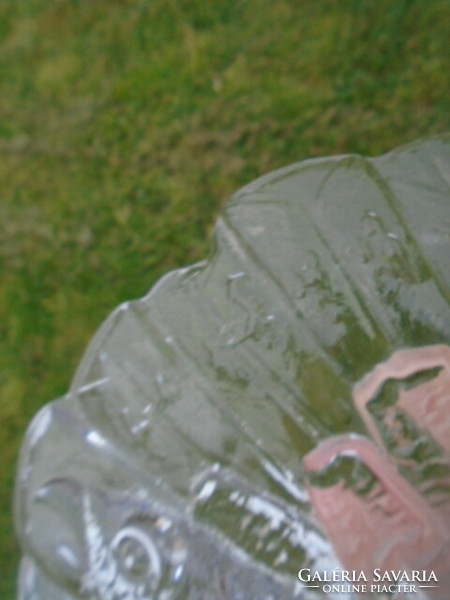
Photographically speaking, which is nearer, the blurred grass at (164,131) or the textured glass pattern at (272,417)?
the textured glass pattern at (272,417)

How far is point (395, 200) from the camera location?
1.16 m

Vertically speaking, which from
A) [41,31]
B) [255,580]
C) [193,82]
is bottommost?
[255,580]

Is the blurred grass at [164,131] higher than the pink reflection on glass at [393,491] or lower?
higher

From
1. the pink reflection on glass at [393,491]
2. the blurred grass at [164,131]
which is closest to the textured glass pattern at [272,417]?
the pink reflection on glass at [393,491]

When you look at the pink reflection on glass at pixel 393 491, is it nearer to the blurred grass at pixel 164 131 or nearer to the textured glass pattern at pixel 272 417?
the textured glass pattern at pixel 272 417

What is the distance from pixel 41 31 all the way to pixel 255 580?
188 centimetres

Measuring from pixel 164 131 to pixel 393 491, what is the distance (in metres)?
1.43

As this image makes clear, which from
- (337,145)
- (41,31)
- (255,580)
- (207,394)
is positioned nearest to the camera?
(255,580)

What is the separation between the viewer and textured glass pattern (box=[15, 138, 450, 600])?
0.98 m

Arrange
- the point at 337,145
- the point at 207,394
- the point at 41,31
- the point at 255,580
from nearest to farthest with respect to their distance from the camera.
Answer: the point at 255,580 < the point at 207,394 < the point at 337,145 < the point at 41,31

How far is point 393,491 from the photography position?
3.24 ft

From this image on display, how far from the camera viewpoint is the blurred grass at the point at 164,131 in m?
2.02

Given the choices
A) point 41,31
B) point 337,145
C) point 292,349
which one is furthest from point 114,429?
point 41,31

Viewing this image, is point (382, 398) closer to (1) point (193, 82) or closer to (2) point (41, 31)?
(1) point (193, 82)
